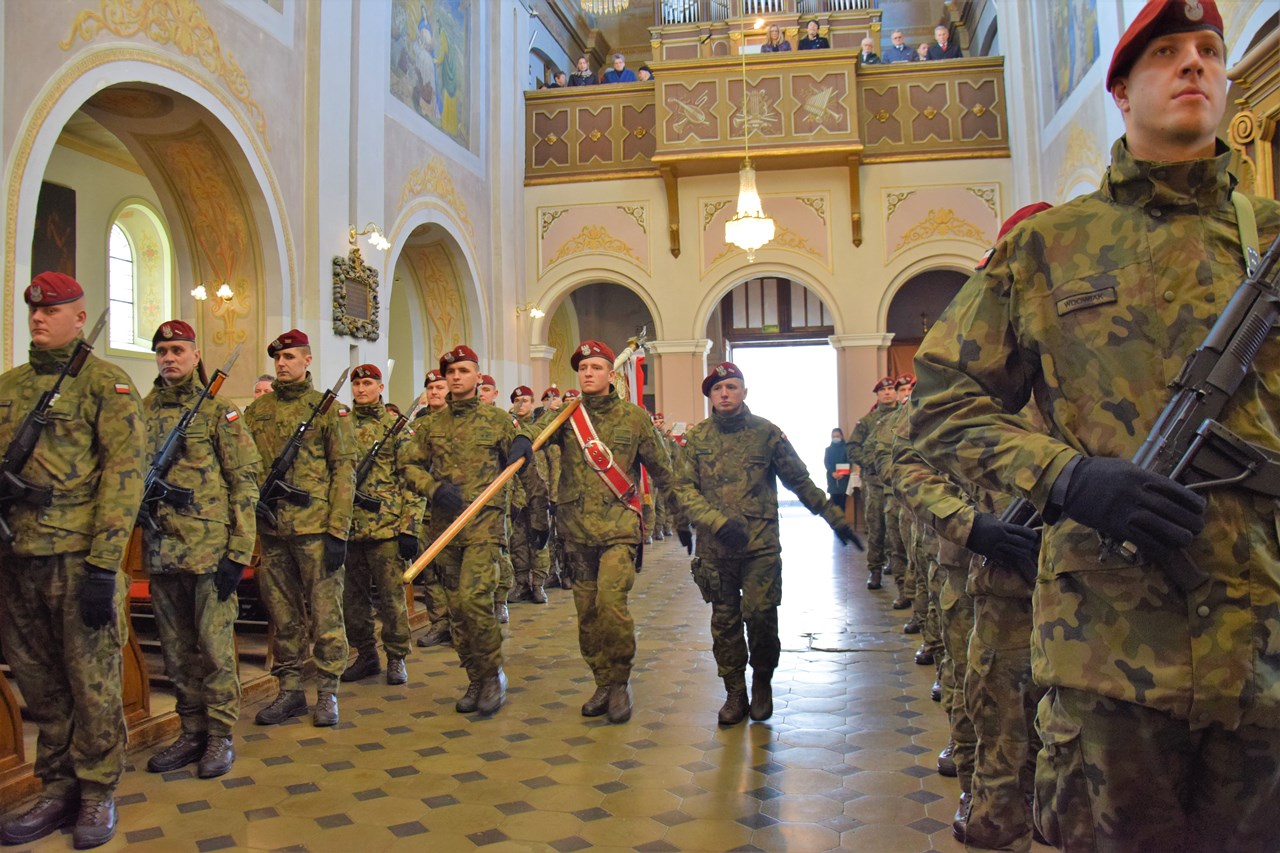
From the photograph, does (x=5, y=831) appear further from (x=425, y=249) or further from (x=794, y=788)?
(x=425, y=249)

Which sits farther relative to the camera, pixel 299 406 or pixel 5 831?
pixel 299 406

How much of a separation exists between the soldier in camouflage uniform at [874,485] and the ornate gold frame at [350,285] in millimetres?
5483

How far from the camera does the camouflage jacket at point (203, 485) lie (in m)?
4.16

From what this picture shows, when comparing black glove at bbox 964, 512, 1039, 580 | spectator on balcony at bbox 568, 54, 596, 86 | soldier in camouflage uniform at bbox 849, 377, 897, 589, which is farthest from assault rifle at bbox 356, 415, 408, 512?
spectator on balcony at bbox 568, 54, 596, 86

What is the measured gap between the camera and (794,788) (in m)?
3.95

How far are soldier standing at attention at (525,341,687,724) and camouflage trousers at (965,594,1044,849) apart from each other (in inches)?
80.6

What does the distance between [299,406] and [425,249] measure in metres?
9.10

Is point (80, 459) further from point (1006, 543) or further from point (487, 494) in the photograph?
point (1006, 543)

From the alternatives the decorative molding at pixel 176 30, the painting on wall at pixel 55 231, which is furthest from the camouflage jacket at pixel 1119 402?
the painting on wall at pixel 55 231

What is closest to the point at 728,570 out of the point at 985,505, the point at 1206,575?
the point at 985,505

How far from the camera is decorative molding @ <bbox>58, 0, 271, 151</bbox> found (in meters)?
7.21

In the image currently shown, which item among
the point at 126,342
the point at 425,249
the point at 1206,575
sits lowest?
the point at 1206,575

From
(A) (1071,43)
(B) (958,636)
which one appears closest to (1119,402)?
(B) (958,636)

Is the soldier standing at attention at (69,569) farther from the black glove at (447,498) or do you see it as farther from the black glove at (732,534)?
the black glove at (732,534)
